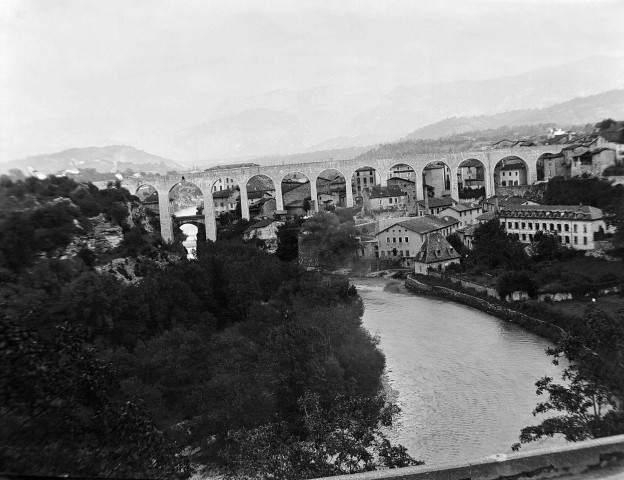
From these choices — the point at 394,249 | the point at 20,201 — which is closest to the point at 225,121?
the point at 394,249

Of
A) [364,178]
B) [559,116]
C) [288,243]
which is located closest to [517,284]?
[288,243]

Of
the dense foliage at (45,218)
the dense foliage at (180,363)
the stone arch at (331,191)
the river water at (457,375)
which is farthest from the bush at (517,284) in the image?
the stone arch at (331,191)

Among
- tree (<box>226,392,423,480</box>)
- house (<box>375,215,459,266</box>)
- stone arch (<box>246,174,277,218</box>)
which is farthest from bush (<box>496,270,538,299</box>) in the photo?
stone arch (<box>246,174,277,218</box>)

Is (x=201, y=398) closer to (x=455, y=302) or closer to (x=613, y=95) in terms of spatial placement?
(x=455, y=302)

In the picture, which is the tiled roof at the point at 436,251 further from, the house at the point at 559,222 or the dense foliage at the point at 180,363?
the dense foliage at the point at 180,363

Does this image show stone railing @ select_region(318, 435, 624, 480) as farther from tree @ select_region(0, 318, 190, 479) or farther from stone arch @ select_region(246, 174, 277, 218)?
stone arch @ select_region(246, 174, 277, 218)

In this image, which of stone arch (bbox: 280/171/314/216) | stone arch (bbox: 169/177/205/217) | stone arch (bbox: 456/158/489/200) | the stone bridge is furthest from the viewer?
stone arch (bbox: 169/177/205/217)
